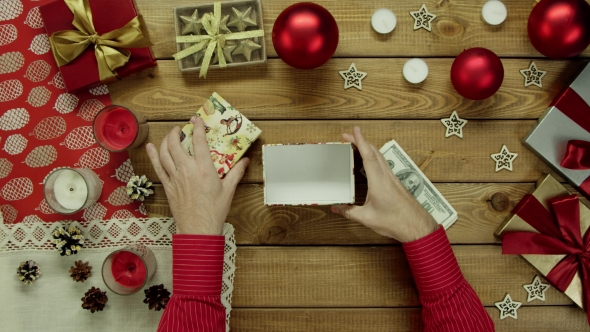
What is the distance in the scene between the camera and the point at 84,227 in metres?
1.35

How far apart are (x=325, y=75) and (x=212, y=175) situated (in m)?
0.46

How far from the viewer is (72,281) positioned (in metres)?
1.35

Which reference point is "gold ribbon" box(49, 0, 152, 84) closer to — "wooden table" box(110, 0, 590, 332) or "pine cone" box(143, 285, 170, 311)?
"wooden table" box(110, 0, 590, 332)

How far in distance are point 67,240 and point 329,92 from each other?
91 centimetres

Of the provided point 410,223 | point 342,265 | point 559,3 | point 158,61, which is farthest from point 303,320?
point 559,3

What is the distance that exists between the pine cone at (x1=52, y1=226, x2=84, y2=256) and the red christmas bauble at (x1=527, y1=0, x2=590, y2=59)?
4.80ft

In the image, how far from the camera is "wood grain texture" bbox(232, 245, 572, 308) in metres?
1.35

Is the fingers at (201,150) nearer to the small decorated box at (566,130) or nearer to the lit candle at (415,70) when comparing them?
the lit candle at (415,70)

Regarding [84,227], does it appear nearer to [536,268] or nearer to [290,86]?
[290,86]

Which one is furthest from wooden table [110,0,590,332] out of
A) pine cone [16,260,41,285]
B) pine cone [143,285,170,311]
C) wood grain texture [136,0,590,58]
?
pine cone [16,260,41,285]

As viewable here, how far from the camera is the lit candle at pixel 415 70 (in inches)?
51.9

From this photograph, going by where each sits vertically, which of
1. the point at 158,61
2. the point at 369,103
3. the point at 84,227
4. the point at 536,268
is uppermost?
the point at 158,61

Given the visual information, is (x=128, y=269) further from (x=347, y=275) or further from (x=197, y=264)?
(x=347, y=275)

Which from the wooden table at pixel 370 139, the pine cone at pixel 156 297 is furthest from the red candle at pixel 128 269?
the wooden table at pixel 370 139
